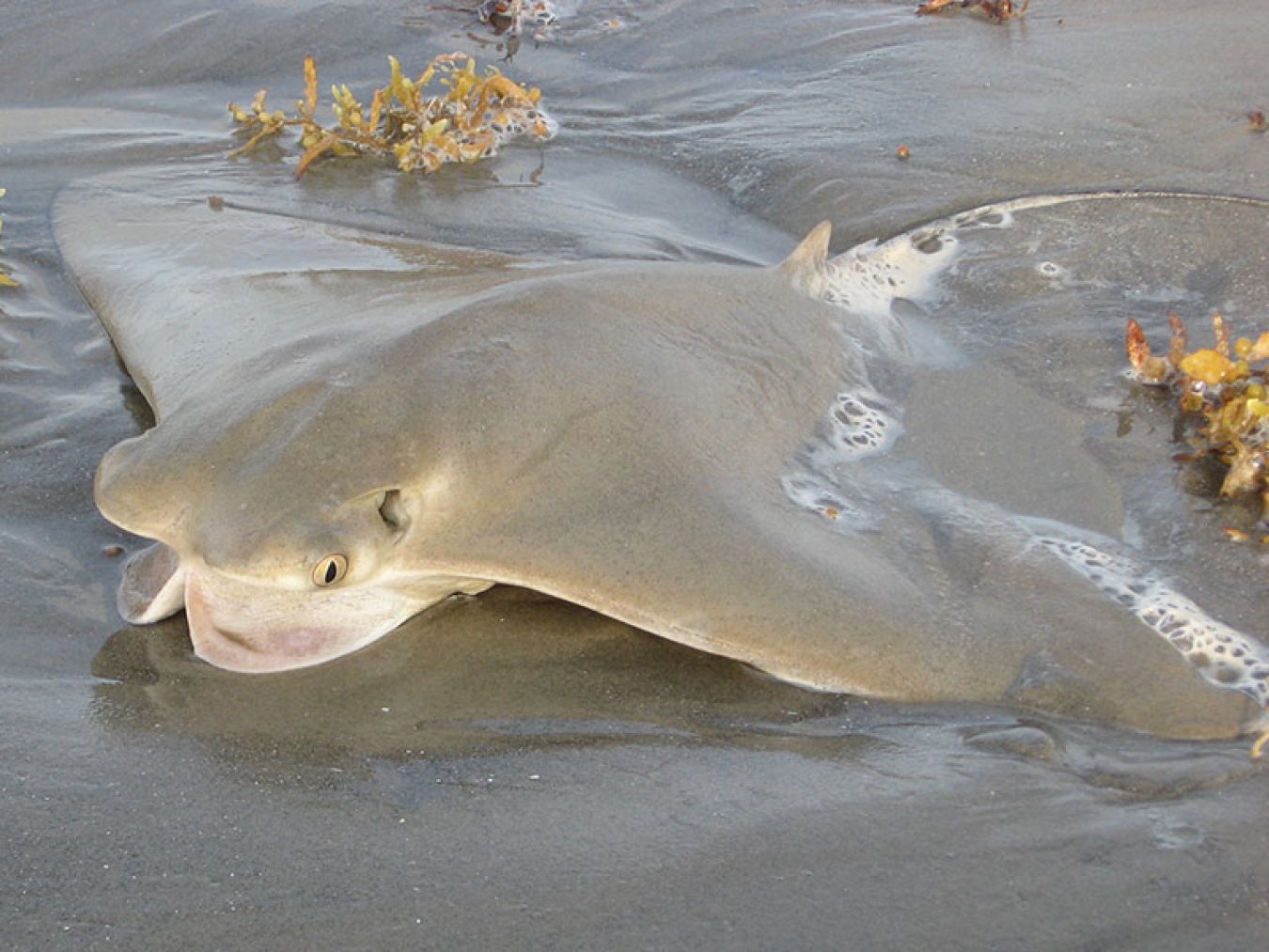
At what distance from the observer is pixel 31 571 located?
2.96 m

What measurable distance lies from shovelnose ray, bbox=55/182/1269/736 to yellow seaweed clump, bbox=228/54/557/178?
1689 millimetres

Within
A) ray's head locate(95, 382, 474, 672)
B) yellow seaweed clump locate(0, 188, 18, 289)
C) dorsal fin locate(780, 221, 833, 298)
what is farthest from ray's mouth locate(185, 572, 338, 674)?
yellow seaweed clump locate(0, 188, 18, 289)

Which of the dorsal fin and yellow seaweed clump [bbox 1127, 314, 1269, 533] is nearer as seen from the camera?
yellow seaweed clump [bbox 1127, 314, 1269, 533]

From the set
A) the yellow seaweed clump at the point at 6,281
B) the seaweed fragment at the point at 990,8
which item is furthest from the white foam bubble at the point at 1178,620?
the seaweed fragment at the point at 990,8

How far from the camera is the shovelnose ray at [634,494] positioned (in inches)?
98.7

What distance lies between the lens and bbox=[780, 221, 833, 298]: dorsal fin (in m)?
3.99

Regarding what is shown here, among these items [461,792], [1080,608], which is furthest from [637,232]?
[461,792]

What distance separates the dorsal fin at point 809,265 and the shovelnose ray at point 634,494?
0.30 metres

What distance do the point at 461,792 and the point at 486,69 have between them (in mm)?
4528

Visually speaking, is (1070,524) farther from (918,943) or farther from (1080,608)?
(918,943)

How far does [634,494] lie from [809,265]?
66.4 inches

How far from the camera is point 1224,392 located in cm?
361

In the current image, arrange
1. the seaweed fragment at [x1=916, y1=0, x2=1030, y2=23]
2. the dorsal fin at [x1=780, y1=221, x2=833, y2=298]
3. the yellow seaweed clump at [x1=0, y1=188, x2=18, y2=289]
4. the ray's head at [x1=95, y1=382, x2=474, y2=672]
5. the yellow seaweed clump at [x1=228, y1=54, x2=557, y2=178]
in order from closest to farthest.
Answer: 1. the ray's head at [x1=95, y1=382, x2=474, y2=672]
2. the dorsal fin at [x1=780, y1=221, x2=833, y2=298]
3. the yellow seaweed clump at [x1=0, y1=188, x2=18, y2=289]
4. the yellow seaweed clump at [x1=228, y1=54, x2=557, y2=178]
5. the seaweed fragment at [x1=916, y1=0, x2=1030, y2=23]

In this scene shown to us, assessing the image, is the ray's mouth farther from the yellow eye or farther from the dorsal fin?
the dorsal fin
